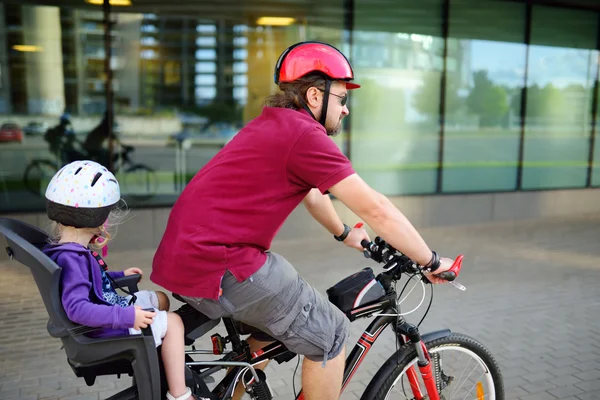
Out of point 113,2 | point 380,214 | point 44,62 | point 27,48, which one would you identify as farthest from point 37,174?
point 380,214

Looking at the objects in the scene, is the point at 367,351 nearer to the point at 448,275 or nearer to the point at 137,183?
the point at 448,275

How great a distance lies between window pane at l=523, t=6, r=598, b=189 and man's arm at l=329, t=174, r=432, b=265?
8.82m

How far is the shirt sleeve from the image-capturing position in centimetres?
219

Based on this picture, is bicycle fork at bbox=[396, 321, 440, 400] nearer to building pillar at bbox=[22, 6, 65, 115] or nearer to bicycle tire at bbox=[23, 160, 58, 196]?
bicycle tire at bbox=[23, 160, 58, 196]

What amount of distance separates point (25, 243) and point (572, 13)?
→ 10725 mm

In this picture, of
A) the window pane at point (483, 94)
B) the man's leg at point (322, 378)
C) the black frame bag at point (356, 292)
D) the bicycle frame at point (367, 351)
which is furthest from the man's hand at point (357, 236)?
the window pane at point (483, 94)

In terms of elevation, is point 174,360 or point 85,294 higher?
point 85,294

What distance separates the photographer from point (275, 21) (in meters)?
8.88

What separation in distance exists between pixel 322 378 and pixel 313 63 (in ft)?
4.28

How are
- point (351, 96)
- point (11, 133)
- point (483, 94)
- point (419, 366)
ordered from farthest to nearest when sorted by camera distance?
point (483, 94) → point (351, 96) → point (11, 133) → point (419, 366)

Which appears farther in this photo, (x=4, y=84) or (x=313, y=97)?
(x=4, y=84)

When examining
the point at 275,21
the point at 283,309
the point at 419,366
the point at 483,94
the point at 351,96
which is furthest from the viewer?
the point at 483,94

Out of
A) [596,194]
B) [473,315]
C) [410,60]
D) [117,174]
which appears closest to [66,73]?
[117,174]

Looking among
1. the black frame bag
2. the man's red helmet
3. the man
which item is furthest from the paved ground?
the man's red helmet
